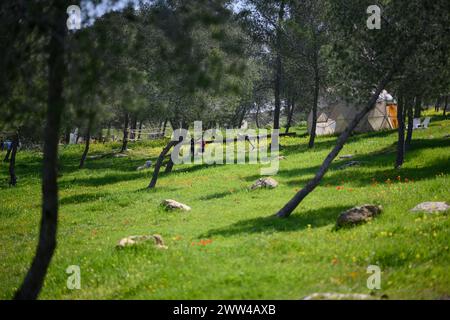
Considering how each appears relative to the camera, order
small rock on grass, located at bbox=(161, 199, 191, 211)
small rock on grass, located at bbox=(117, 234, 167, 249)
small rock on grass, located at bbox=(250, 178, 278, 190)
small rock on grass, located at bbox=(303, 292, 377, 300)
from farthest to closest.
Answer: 1. small rock on grass, located at bbox=(250, 178, 278, 190)
2. small rock on grass, located at bbox=(161, 199, 191, 211)
3. small rock on grass, located at bbox=(117, 234, 167, 249)
4. small rock on grass, located at bbox=(303, 292, 377, 300)

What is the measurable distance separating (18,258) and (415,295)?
13787 millimetres

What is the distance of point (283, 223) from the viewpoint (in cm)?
1586

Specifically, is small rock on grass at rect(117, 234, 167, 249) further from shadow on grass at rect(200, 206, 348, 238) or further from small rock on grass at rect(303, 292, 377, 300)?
small rock on grass at rect(303, 292, 377, 300)

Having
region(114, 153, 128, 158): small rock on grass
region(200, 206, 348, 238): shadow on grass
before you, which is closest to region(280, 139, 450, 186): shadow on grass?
region(200, 206, 348, 238): shadow on grass

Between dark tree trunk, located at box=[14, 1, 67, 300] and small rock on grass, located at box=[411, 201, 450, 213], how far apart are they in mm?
10960

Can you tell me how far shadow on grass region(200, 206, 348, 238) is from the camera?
15203 millimetres

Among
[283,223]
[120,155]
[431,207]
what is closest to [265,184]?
[283,223]

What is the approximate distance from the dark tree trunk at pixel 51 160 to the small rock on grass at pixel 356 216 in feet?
28.7

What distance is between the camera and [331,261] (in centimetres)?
1118

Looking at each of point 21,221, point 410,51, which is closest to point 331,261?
point 410,51

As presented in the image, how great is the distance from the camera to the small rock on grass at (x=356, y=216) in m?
14.1

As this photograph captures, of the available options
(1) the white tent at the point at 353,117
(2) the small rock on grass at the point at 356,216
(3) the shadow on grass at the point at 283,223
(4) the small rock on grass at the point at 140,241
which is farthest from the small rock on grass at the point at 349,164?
(1) the white tent at the point at 353,117

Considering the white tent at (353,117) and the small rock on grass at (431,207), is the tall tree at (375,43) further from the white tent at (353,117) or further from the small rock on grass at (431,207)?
the white tent at (353,117)

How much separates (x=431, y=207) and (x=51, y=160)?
11.3 metres
